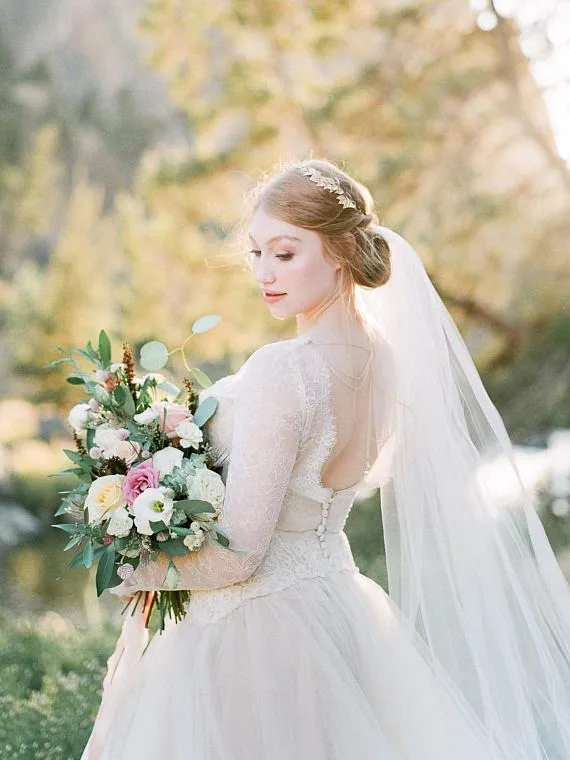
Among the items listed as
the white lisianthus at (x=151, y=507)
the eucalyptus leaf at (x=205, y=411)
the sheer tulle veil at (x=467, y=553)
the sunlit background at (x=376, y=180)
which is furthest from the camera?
the sunlit background at (x=376, y=180)

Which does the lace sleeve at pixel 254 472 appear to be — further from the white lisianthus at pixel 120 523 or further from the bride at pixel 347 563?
the white lisianthus at pixel 120 523

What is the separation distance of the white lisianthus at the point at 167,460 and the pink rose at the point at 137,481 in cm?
2

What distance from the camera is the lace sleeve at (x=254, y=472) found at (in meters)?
1.75

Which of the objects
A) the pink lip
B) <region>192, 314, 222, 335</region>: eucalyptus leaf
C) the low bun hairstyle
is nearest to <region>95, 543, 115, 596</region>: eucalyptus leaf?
<region>192, 314, 222, 335</region>: eucalyptus leaf

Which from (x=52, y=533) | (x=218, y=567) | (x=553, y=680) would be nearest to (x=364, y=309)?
(x=218, y=567)

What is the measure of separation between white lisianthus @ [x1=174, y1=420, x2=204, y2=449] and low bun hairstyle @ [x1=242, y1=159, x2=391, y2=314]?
0.44m

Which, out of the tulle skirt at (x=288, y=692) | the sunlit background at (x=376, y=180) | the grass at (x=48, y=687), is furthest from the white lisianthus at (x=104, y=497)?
the sunlit background at (x=376, y=180)

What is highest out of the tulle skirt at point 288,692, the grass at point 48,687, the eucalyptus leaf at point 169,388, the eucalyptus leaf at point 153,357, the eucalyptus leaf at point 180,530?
the eucalyptus leaf at point 153,357

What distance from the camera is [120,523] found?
1.71m

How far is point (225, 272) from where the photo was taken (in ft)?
23.7

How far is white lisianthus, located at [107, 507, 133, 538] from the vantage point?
5.59 feet

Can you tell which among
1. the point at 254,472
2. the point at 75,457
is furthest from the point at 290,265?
the point at 75,457

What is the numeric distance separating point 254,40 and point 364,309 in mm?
5777

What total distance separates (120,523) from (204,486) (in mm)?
163
